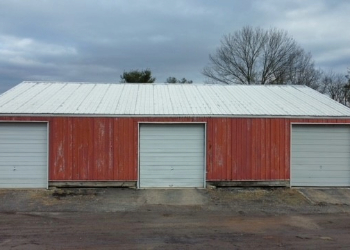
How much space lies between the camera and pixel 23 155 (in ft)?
40.8

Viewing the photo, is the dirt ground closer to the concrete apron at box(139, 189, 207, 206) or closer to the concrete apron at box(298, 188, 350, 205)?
the concrete apron at box(139, 189, 207, 206)

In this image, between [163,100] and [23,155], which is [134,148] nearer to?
[163,100]

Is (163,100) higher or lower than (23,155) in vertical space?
higher

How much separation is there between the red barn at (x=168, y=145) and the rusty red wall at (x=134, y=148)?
0.12 ft

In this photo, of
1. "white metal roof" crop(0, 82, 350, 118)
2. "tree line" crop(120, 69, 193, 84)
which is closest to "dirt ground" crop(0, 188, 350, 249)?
"white metal roof" crop(0, 82, 350, 118)

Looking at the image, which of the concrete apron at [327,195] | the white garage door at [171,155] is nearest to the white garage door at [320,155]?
the concrete apron at [327,195]

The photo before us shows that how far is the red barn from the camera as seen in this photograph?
12.3 metres

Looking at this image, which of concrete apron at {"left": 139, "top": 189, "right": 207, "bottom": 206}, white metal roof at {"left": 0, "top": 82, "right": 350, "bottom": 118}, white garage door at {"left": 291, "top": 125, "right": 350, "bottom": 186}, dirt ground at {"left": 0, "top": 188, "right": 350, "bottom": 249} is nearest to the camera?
dirt ground at {"left": 0, "top": 188, "right": 350, "bottom": 249}

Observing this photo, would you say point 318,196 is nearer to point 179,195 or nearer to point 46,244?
point 179,195

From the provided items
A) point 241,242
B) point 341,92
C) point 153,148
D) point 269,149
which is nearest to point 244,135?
point 269,149

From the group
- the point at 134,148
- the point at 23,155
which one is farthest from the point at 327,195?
the point at 23,155

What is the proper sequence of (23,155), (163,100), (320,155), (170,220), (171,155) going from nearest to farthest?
(170,220) → (23,155) → (171,155) → (320,155) → (163,100)

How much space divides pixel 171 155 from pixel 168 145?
39 cm

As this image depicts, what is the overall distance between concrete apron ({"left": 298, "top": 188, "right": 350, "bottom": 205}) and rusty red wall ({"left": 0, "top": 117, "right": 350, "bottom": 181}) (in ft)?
3.50
